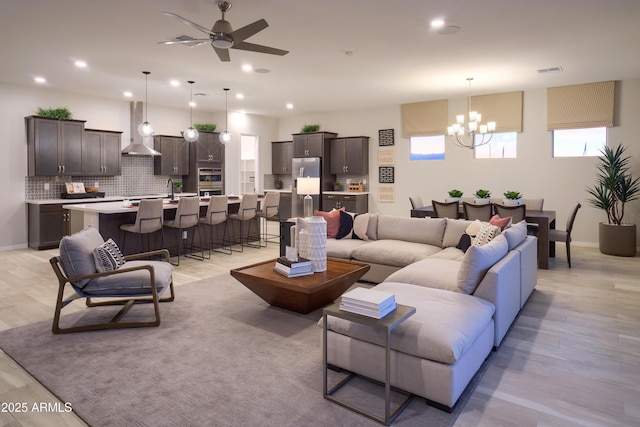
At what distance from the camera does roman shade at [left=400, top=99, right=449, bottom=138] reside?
848cm

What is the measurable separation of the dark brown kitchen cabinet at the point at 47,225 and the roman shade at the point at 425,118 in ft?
22.5

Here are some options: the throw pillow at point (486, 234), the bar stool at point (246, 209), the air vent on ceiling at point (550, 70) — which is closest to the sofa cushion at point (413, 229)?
the throw pillow at point (486, 234)

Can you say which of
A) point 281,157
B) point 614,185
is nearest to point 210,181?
point 281,157

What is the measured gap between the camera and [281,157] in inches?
436

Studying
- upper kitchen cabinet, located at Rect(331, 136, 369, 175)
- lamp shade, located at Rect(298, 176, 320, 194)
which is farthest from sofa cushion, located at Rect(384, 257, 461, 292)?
upper kitchen cabinet, located at Rect(331, 136, 369, 175)

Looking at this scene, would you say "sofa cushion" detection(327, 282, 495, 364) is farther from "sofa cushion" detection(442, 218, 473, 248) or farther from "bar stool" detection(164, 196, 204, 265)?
"bar stool" detection(164, 196, 204, 265)

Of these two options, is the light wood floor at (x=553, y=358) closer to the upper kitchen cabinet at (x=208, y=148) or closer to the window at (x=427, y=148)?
the window at (x=427, y=148)

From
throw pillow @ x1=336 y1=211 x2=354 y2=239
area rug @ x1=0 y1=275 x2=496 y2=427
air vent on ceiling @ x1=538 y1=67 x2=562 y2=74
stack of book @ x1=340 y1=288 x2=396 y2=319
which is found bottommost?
area rug @ x1=0 y1=275 x2=496 y2=427

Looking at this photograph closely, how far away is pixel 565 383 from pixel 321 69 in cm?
500

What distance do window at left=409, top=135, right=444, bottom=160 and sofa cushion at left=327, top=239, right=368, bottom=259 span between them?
14.1ft

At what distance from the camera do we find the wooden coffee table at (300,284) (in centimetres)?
340

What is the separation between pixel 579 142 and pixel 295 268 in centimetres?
637

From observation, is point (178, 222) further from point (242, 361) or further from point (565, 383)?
point (565, 383)

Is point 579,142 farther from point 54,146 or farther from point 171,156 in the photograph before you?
point 54,146
